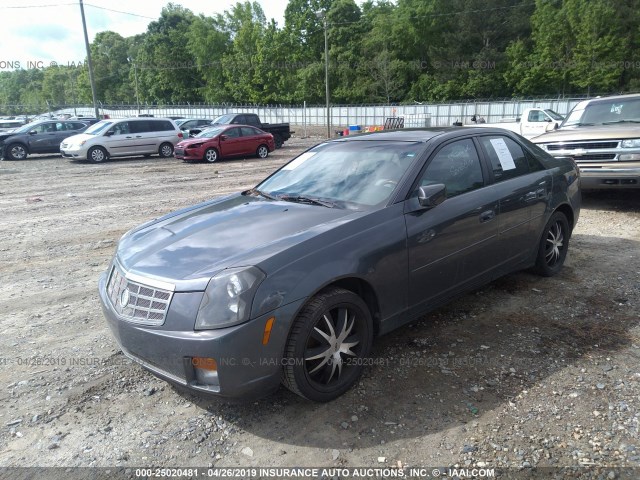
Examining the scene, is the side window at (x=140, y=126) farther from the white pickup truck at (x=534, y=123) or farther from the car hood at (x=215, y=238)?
the car hood at (x=215, y=238)

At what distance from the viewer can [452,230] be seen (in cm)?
381

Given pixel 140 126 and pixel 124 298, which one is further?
pixel 140 126

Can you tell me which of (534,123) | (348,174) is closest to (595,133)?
(348,174)

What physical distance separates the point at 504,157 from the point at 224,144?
15675 millimetres

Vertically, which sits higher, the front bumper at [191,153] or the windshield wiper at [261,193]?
the windshield wiper at [261,193]

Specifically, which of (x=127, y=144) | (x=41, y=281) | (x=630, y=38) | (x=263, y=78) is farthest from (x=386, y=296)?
(x=263, y=78)

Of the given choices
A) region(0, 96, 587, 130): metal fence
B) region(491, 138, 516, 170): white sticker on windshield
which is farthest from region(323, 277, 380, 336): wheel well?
region(0, 96, 587, 130): metal fence

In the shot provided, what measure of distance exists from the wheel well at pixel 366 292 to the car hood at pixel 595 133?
21.9ft

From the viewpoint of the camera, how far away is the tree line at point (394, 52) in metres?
47.2

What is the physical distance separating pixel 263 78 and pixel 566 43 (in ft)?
132

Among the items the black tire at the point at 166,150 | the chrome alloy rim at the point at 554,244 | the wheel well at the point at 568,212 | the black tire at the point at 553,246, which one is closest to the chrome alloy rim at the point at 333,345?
the black tire at the point at 553,246

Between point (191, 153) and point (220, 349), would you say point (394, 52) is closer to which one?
point (191, 153)

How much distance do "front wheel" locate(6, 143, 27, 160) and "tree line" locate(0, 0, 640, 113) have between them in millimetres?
20647

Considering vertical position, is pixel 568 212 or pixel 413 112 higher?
pixel 413 112
